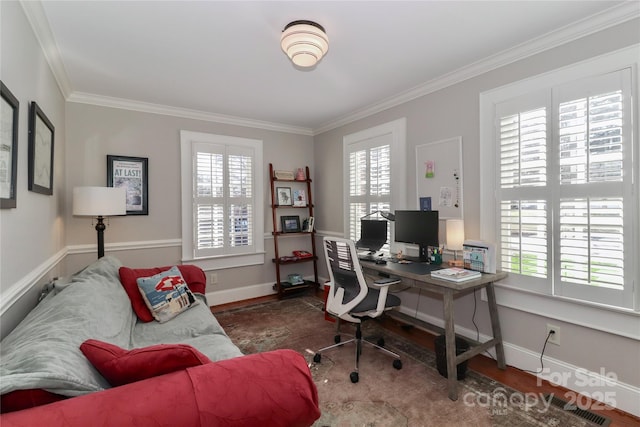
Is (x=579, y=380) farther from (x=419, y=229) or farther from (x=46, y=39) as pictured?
(x=46, y=39)

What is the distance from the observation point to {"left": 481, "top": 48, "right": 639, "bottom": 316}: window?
1928 mm

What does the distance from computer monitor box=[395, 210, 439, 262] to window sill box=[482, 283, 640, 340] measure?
25.5 inches

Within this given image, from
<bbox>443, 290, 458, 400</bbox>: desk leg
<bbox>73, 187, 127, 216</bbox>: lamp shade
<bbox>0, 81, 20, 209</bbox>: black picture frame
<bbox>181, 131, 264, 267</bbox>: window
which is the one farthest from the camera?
<bbox>181, 131, 264, 267</bbox>: window

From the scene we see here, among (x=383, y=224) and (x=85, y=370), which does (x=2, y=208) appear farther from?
(x=383, y=224)

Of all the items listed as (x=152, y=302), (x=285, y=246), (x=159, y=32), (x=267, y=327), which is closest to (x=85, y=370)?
(x=152, y=302)

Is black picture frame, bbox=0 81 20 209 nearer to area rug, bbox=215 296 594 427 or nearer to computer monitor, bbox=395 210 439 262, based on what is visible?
area rug, bbox=215 296 594 427

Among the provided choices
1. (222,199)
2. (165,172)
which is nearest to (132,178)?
(165,172)

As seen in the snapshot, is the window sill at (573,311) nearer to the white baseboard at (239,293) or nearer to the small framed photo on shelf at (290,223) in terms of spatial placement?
the small framed photo on shelf at (290,223)

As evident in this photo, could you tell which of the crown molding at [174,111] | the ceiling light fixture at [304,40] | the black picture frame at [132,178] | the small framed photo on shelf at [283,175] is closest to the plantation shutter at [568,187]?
the ceiling light fixture at [304,40]

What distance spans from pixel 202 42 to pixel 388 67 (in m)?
1.57

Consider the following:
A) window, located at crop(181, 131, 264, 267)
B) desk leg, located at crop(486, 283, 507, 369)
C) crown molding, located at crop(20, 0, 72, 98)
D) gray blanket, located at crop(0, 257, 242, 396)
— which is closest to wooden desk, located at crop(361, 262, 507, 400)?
desk leg, located at crop(486, 283, 507, 369)

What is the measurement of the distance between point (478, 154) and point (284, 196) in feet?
9.00

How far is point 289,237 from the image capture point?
4.72 metres

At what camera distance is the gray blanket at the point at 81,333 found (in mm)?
863
